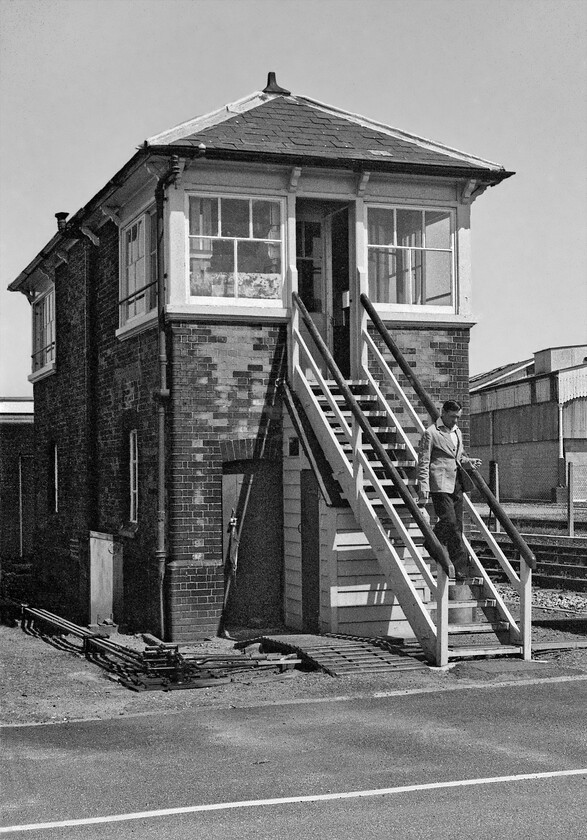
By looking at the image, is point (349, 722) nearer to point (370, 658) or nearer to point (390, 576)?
point (370, 658)

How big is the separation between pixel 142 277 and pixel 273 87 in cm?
321

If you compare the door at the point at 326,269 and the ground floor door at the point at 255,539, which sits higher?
the door at the point at 326,269

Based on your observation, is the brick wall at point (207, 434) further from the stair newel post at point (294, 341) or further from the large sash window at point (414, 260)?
the large sash window at point (414, 260)

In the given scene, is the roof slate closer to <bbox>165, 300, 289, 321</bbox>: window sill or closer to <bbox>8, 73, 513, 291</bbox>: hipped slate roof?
<bbox>8, 73, 513, 291</bbox>: hipped slate roof

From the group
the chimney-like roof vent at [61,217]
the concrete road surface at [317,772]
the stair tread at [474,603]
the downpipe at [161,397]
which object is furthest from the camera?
the chimney-like roof vent at [61,217]

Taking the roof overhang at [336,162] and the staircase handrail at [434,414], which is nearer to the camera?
the staircase handrail at [434,414]

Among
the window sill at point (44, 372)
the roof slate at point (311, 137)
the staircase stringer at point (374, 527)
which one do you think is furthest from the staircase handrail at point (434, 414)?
the window sill at point (44, 372)

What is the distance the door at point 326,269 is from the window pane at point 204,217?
1465 mm

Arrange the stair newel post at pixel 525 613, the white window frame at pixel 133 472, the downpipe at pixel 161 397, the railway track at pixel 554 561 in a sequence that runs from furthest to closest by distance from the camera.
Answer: the railway track at pixel 554 561, the white window frame at pixel 133 472, the downpipe at pixel 161 397, the stair newel post at pixel 525 613

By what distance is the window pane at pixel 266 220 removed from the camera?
551 inches

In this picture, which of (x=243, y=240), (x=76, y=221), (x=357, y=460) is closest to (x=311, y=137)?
(x=243, y=240)

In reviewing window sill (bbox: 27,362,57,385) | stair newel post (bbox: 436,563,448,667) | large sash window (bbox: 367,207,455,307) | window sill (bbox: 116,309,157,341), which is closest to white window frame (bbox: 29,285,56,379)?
window sill (bbox: 27,362,57,385)

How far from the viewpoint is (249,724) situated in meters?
8.43

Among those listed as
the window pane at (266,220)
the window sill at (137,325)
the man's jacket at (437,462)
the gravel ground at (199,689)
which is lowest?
the gravel ground at (199,689)
